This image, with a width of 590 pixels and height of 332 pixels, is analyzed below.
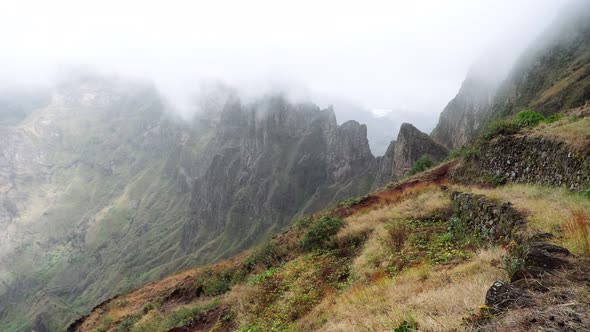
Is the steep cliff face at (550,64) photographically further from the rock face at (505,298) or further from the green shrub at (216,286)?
the rock face at (505,298)

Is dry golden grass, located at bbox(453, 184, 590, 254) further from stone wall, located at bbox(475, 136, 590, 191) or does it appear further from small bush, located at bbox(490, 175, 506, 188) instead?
small bush, located at bbox(490, 175, 506, 188)

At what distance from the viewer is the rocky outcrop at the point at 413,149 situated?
9662 cm

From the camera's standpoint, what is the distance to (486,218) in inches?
398

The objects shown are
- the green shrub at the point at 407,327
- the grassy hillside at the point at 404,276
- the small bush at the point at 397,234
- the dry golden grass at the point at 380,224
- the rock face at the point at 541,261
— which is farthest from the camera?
the small bush at the point at 397,234

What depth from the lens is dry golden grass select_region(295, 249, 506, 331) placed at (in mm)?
4879

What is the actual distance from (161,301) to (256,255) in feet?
23.7

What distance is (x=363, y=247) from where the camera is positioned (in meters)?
13.2

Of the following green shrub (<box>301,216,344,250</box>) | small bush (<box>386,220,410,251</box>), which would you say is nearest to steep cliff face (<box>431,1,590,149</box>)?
green shrub (<box>301,216,344,250</box>)

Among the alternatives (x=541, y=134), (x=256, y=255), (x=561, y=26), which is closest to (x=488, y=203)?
(x=541, y=134)

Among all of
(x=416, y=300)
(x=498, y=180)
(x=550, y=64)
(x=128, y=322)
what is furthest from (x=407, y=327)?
(x=550, y=64)

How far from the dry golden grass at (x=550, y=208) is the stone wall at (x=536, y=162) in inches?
20.1

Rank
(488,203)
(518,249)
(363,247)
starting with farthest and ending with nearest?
1. (363,247)
2. (488,203)
3. (518,249)

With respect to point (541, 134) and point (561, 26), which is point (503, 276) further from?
point (561, 26)

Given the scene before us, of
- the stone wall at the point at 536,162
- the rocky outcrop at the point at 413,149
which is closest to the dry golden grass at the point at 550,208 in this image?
the stone wall at the point at 536,162
